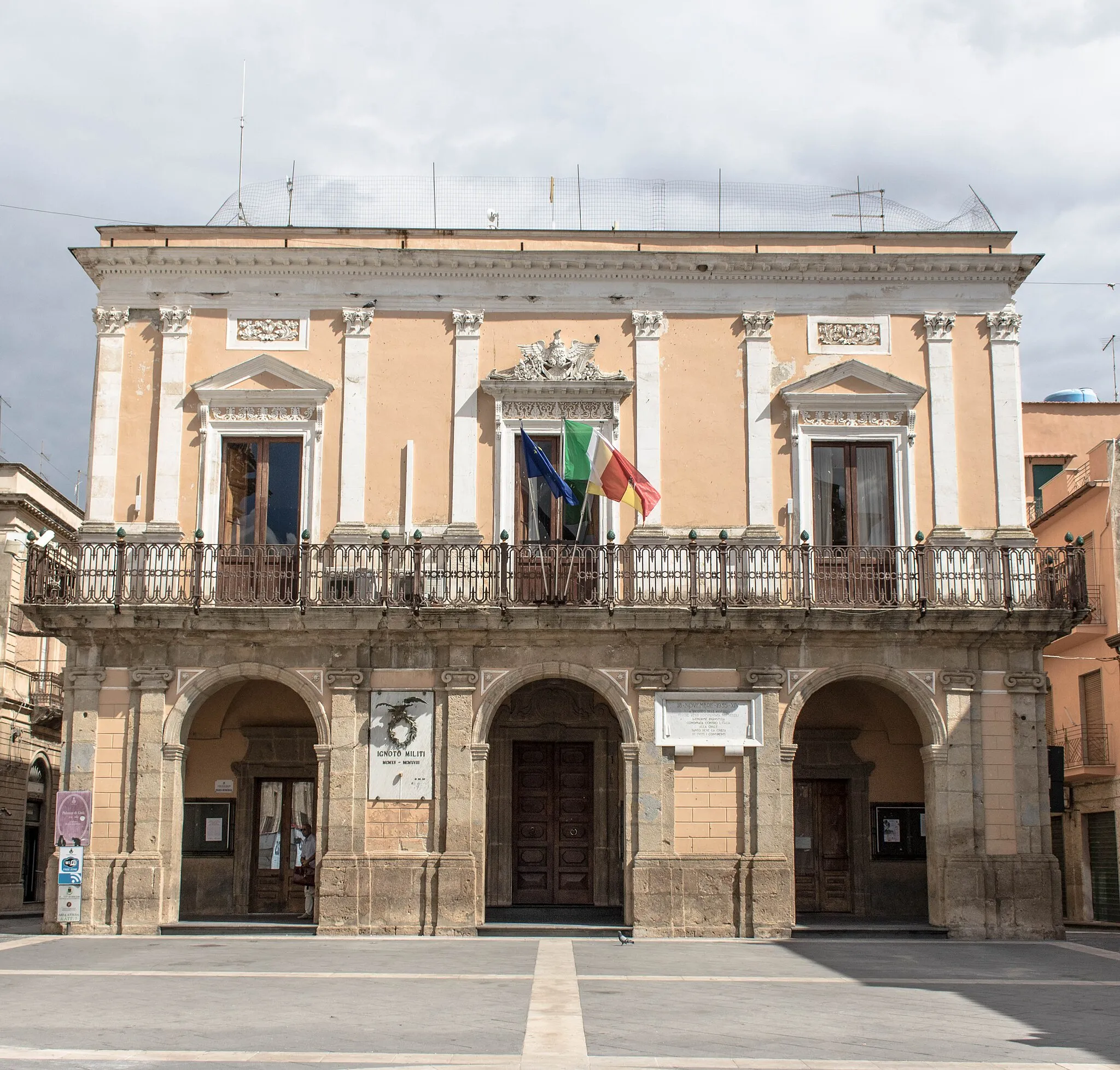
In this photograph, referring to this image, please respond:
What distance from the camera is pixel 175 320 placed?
20922 mm

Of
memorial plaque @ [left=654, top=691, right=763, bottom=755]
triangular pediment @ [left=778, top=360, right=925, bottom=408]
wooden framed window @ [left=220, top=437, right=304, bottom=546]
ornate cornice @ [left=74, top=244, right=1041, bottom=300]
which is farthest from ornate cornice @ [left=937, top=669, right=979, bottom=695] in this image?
wooden framed window @ [left=220, top=437, right=304, bottom=546]

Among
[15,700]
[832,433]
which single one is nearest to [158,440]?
[832,433]

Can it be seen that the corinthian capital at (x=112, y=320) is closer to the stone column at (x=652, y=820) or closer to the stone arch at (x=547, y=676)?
the stone arch at (x=547, y=676)

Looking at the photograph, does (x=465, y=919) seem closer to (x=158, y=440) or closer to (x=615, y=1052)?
(x=158, y=440)

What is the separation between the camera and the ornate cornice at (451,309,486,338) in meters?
20.9

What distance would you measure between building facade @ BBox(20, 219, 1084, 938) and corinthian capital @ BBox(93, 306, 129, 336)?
0.08 meters

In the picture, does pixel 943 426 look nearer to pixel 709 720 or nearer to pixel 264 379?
pixel 709 720

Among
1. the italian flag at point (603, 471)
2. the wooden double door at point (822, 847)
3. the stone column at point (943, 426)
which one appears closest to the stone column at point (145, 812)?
the italian flag at point (603, 471)

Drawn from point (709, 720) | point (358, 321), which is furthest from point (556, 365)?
point (709, 720)

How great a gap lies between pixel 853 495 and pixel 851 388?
158 cm

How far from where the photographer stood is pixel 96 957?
1600 centimetres

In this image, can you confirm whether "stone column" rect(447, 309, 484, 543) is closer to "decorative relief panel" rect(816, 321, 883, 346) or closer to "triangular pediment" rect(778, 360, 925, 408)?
"triangular pediment" rect(778, 360, 925, 408)

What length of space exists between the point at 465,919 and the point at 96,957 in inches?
195

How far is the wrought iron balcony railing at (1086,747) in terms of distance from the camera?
86.1 feet
